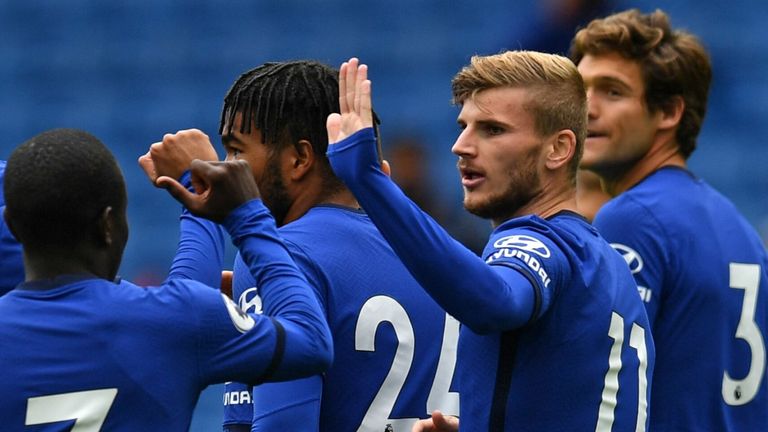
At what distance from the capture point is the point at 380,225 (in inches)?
129

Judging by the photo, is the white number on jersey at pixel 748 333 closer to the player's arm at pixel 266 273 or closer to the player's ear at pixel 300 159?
the player's ear at pixel 300 159

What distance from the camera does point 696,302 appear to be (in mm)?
4402

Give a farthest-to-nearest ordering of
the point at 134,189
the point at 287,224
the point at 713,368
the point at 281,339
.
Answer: the point at 134,189, the point at 713,368, the point at 287,224, the point at 281,339

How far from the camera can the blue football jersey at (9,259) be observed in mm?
3846

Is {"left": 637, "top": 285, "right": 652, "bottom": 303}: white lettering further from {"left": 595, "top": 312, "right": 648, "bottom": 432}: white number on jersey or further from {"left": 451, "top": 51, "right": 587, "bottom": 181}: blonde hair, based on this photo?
{"left": 451, "top": 51, "right": 587, "bottom": 181}: blonde hair

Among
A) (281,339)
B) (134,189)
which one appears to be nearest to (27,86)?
(134,189)

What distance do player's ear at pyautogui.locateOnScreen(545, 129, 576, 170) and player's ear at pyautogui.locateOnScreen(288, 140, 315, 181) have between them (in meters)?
0.68

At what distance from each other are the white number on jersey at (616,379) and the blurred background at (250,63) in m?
7.30

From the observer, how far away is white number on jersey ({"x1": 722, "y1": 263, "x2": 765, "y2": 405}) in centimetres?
448

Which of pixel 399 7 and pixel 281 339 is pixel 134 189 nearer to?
pixel 399 7

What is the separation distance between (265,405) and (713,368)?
5.13 feet

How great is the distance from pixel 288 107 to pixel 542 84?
0.72 metres

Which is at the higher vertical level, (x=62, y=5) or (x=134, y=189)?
(x=62, y=5)

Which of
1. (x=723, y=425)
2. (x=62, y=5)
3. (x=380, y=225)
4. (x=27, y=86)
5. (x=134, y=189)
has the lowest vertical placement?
(x=723, y=425)
